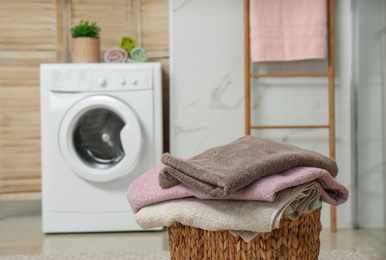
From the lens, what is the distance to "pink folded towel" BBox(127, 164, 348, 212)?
0.79 m

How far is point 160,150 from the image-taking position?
2121 millimetres

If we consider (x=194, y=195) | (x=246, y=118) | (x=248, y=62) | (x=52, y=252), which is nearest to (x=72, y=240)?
(x=52, y=252)

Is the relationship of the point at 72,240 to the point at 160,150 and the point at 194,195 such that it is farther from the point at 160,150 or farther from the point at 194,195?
the point at 194,195

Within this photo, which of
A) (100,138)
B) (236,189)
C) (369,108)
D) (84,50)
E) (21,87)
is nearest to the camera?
(236,189)

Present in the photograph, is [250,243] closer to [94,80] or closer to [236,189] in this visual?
[236,189]

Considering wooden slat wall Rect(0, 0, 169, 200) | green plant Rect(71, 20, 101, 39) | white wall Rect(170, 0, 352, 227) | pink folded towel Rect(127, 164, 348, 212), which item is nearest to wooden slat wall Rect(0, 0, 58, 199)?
wooden slat wall Rect(0, 0, 169, 200)

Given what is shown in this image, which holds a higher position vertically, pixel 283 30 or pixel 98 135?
pixel 283 30

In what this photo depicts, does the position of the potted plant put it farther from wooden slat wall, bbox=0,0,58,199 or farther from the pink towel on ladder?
the pink towel on ladder

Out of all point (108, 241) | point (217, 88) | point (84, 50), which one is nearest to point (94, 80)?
point (84, 50)

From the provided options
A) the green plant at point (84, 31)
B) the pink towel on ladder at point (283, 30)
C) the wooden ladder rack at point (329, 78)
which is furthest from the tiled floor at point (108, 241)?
the green plant at point (84, 31)

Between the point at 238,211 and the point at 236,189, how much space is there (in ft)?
0.19

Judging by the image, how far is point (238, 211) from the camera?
803mm

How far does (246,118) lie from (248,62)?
269mm

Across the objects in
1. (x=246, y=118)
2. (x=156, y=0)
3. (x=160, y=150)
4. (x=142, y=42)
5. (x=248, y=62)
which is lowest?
(x=160, y=150)
